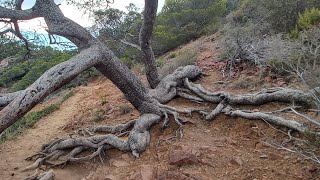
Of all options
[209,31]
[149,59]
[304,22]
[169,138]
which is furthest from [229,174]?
[209,31]

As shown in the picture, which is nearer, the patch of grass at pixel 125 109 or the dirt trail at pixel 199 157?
the dirt trail at pixel 199 157

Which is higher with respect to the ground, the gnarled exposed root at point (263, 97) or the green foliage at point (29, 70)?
the green foliage at point (29, 70)

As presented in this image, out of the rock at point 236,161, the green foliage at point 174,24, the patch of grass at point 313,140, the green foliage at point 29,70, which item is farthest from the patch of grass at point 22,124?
the patch of grass at point 313,140

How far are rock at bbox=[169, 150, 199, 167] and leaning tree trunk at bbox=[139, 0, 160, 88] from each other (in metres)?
2.70

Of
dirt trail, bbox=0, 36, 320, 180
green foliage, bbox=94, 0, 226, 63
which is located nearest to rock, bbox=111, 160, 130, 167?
dirt trail, bbox=0, 36, 320, 180

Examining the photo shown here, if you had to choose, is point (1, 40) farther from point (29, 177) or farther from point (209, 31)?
point (209, 31)

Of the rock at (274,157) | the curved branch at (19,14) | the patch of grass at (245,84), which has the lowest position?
the rock at (274,157)

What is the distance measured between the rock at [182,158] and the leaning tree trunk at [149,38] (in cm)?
270

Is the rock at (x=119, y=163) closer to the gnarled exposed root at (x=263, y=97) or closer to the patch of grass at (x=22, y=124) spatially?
the gnarled exposed root at (x=263, y=97)

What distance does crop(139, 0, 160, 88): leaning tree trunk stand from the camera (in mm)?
5674

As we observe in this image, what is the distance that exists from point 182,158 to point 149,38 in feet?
9.71

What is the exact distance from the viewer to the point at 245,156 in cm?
410

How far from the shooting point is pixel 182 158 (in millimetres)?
4172

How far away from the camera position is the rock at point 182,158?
163 inches
